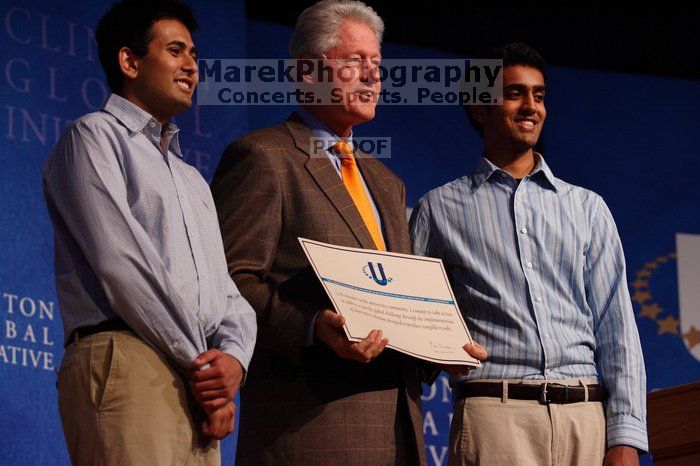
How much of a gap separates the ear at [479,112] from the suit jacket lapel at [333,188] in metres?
0.69

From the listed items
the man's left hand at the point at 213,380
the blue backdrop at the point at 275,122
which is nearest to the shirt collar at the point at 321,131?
the man's left hand at the point at 213,380

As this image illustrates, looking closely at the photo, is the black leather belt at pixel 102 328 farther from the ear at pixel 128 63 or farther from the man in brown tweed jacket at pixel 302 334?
the ear at pixel 128 63

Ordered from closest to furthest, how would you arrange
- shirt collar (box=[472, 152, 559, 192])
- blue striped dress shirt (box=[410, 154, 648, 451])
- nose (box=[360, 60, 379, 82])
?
blue striped dress shirt (box=[410, 154, 648, 451])
nose (box=[360, 60, 379, 82])
shirt collar (box=[472, 152, 559, 192])

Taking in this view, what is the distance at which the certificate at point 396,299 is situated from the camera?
2.41 metres

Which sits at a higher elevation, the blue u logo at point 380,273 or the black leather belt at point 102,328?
the blue u logo at point 380,273

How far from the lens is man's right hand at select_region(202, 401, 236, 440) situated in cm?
216

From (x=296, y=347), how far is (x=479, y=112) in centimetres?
116

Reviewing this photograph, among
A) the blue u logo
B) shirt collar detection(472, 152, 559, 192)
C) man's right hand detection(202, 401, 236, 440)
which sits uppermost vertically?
shirt collar detection(472, 152, 559, 192)

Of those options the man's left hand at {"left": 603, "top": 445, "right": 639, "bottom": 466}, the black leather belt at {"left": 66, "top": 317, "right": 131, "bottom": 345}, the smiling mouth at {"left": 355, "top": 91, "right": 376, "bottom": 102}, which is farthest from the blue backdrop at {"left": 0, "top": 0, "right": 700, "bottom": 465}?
the man's left hand at {"left": 603, "top": 445, "right": 639, "bottom": 466}

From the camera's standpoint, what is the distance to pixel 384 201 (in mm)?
2803

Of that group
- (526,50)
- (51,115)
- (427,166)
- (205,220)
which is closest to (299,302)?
(205,220)

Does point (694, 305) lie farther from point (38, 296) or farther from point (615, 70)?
point (38, 296)

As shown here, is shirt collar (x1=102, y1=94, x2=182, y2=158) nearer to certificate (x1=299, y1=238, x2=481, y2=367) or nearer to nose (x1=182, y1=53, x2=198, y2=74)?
nose (x1=182, y1=53, x2=198, y2=74)

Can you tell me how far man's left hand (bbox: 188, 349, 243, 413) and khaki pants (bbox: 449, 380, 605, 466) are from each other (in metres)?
0.78
